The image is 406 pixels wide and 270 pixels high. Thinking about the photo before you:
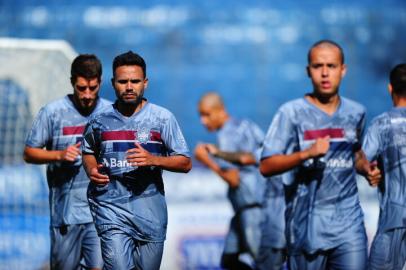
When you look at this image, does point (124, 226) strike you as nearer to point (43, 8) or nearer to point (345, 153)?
point (345, 153)

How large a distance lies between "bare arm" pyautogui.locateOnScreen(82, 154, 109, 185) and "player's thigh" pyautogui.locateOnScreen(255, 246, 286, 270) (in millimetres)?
3109

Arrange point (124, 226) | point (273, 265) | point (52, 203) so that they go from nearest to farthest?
1. point (124, 226)
2. point (52, 203)
3. point (273, 265)

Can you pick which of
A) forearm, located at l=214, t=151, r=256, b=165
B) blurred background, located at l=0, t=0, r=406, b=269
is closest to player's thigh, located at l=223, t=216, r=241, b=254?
forearm, located at l=214, t=151, r=256, b=165

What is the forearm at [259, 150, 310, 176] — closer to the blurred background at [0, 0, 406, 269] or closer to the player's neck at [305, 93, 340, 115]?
the player's neck at [305, 93, 340, 115]

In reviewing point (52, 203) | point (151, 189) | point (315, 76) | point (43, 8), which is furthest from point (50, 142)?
point (43, 8)

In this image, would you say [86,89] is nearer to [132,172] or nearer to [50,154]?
→ [50,154]

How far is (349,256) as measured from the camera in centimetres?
469

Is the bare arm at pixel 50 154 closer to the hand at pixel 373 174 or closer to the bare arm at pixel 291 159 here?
the bare arm at pixel 291 159

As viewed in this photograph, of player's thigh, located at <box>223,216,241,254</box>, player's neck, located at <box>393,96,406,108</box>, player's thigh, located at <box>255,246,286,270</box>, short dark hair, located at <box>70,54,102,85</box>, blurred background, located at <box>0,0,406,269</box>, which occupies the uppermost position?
blurred background, located at <box>0,0,406,269</box>

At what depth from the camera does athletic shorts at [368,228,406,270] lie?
517 cm

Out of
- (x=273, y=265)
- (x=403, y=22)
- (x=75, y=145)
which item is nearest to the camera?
(x=75, y=145)

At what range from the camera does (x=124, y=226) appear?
4586mm

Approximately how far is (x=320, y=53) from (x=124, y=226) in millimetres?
1541

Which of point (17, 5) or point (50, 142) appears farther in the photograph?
point (17, 5)
